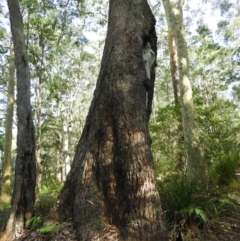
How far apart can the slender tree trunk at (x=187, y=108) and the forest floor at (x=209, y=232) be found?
167 cm

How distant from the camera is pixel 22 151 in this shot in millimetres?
5133

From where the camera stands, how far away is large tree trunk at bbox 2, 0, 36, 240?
16.0 feet

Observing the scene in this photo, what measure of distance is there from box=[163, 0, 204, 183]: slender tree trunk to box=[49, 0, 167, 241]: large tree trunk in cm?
341

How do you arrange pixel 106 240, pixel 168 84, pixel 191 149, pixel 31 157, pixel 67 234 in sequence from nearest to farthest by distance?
pixel 106 240, pixel 67 234, pixel 31 157, pixel 191 149, pixel 168 84

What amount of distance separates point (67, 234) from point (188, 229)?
1883 mm

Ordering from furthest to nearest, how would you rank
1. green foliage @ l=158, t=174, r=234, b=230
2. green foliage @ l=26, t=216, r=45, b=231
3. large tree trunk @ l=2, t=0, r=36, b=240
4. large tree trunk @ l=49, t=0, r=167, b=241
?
large tree trunk @ l=2, t=0, r=36, b=240 < green foliage @ l=158, t=174, r=234, b=230 < green foliage @ l=26, t=216, r=45, b=231 < large tree trunk @ l=49, t=0, r=167, b=241

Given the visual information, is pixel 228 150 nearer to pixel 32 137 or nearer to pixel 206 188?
pixel 206 188

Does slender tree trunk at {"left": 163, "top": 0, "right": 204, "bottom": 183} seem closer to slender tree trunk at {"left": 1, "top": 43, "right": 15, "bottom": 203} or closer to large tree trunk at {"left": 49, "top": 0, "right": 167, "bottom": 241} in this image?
large tree trunk at {"left": 49, "top": 0, "right": 167, "bottom": 241}

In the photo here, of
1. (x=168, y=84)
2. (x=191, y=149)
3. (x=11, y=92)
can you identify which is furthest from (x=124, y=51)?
(x=168, y=84)

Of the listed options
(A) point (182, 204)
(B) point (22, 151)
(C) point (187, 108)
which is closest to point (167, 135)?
(C) point (187, 108)

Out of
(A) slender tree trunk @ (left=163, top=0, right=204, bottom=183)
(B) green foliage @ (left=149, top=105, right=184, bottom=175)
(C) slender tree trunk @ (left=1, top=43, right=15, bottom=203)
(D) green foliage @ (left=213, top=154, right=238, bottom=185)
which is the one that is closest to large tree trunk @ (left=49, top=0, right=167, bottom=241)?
(A) slender tree trunk @ (left=163, top=0, right=204, bottom=183)

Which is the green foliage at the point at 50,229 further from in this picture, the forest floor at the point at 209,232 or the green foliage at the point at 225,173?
the green foliage at the point at 225,173

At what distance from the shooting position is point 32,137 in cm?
531

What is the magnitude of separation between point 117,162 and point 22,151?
2.59 m
